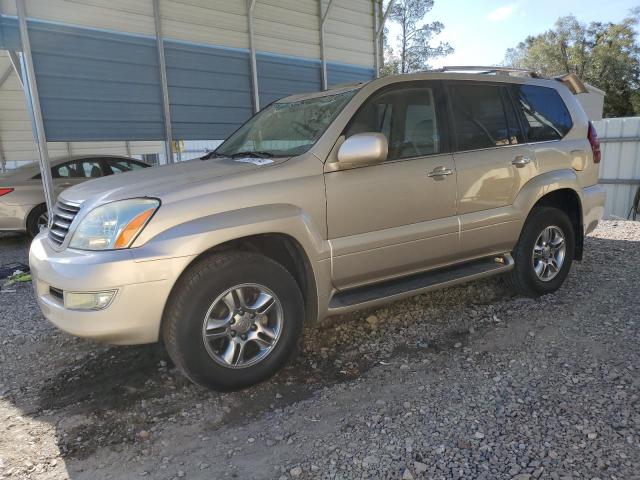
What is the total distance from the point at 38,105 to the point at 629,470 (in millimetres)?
6526

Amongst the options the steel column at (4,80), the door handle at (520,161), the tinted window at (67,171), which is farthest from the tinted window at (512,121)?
the steel column at (4,80)

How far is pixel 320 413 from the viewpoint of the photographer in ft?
8.86

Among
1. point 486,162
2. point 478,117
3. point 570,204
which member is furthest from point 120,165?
point 570,204

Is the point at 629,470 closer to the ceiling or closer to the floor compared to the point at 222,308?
closer to the floor

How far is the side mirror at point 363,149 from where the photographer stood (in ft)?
9.89

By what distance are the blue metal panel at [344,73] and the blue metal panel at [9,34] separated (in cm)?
513

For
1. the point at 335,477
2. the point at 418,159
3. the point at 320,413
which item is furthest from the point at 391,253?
the point at 335,477

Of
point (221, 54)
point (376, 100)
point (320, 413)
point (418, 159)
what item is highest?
point (221, 54)

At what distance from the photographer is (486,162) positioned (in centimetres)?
380

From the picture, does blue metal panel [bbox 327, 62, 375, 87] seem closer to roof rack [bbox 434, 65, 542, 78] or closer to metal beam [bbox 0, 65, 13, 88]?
roof rack [bbox 434, 65, 542, 78]

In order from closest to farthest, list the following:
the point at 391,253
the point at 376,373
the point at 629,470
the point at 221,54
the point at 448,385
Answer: the point at 629,470 < the point at 448,385 < the point at 376,373 < the point at 391,253 < the point at 221,54

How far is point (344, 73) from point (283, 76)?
5.05 feet

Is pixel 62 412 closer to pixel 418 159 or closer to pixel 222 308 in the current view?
pixel 222 308

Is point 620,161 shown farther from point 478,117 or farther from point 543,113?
point 478,117
